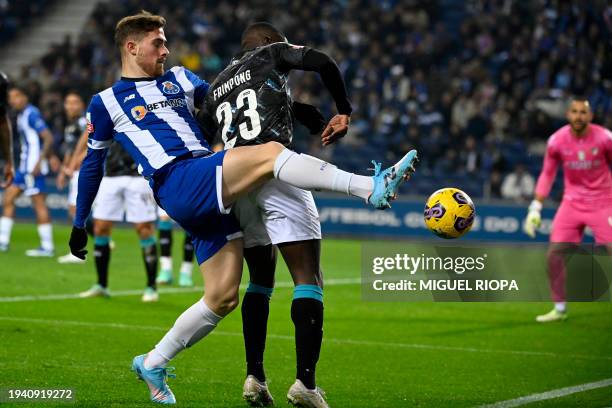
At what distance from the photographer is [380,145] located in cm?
2395

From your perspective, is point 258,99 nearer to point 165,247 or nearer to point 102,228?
point 102,228

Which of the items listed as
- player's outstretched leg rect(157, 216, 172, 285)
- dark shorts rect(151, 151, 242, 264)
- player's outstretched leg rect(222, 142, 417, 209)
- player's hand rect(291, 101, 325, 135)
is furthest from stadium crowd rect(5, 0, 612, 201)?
player's outstretched leg rect(222, 142, 417, 209)

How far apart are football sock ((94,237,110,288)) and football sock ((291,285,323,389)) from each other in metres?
5.97

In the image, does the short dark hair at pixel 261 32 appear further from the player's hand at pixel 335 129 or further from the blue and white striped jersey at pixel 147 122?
the player's hand at pixel 335 129

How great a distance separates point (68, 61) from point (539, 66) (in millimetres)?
13238

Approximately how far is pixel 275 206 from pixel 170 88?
991 mm

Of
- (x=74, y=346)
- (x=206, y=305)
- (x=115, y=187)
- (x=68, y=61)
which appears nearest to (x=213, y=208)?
(x=206, y=305)

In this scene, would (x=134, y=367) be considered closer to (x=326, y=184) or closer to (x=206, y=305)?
(x=206, y=305)

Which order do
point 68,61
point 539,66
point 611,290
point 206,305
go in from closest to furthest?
point 206,305 → point 611,290 → point 539,66 → point 68,61

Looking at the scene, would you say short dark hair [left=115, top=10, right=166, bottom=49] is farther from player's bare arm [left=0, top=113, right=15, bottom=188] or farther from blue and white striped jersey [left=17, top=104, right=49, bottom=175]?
blue and white striped jersey [left=17, top=104, right=49, bottom=175]

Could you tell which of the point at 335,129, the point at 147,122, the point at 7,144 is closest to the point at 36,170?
the point at 7,144

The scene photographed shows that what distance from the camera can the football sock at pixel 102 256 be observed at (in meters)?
11.6

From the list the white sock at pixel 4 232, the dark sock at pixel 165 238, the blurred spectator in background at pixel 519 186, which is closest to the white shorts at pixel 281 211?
the dark sock at pixel 165 238

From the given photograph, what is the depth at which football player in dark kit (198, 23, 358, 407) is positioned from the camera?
19.1ft
